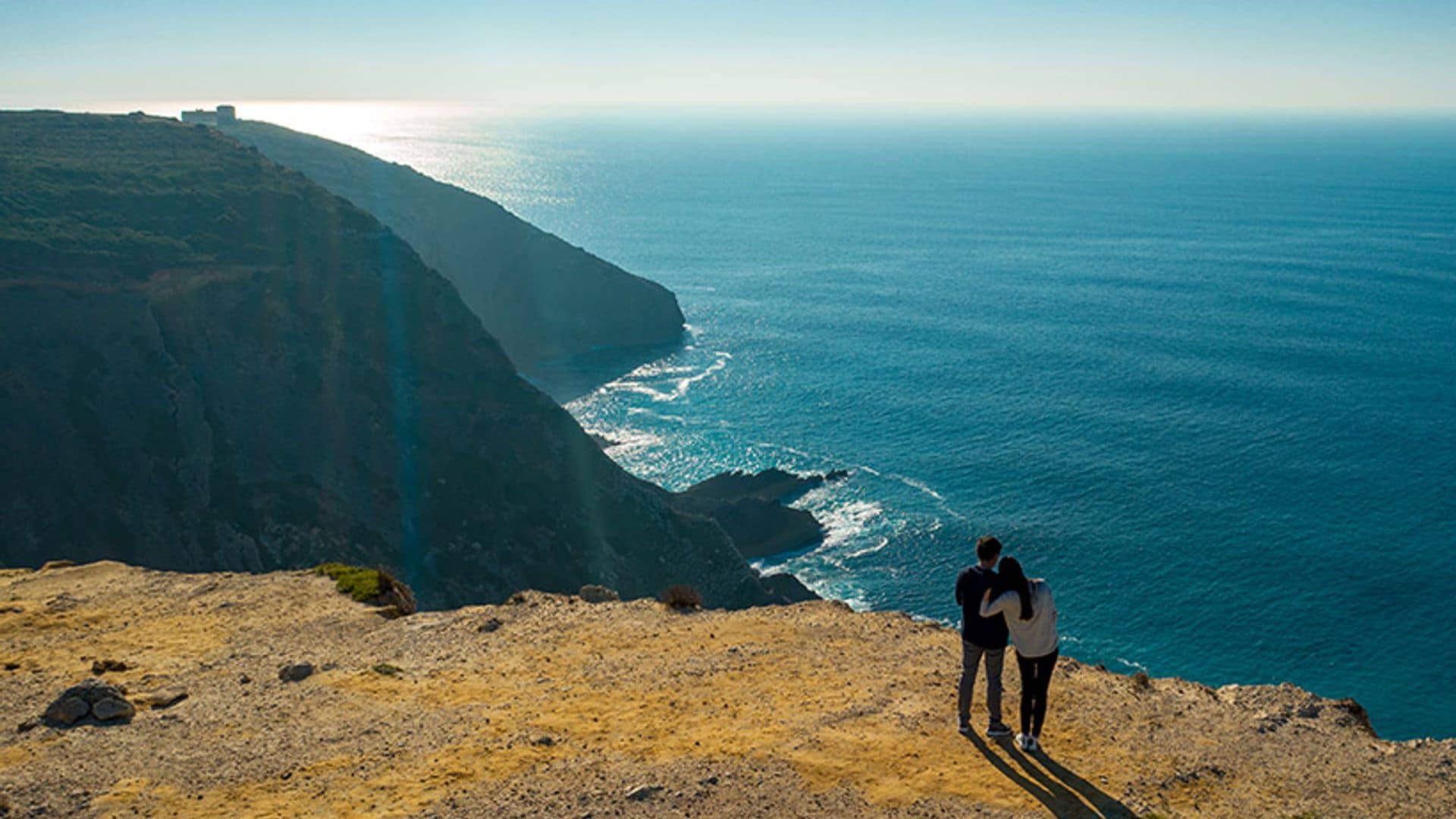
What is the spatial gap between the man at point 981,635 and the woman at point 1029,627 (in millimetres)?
179

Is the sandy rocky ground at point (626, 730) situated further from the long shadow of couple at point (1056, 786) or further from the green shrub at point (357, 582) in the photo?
the green shrub at point (357, 582)

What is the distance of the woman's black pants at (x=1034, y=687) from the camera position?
51.3 ft

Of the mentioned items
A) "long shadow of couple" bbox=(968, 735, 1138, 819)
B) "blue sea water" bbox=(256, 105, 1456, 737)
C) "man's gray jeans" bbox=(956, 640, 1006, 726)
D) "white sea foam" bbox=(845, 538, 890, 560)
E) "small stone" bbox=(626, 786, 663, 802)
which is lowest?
"white sea foam" bbox=(845, 538, 890, 560)

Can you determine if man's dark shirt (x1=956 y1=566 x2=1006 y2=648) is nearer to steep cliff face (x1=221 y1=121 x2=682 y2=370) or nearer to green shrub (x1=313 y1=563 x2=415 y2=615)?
green shrub (x1=313 y1=563 x2=415 y2=615)

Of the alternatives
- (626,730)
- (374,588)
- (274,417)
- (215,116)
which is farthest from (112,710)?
(215,116)

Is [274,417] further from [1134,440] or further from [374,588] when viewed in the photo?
[1134,440]

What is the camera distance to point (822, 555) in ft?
245

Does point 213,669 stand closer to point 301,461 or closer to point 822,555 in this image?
point 301,461

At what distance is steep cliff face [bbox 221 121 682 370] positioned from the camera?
13400cm

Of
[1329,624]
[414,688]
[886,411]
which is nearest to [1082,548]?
[1329,624]

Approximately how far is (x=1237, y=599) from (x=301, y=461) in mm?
54943

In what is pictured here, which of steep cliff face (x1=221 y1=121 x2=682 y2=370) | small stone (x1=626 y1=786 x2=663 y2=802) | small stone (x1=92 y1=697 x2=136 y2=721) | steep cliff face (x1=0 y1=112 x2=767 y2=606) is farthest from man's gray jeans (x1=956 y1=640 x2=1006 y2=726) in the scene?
steep cliff face (x1=221 y1=121 x2=682 y2=370)

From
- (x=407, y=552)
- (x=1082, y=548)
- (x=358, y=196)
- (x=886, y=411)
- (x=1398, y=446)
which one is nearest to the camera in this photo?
(x=407, y=552)

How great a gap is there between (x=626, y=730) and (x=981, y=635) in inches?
239
